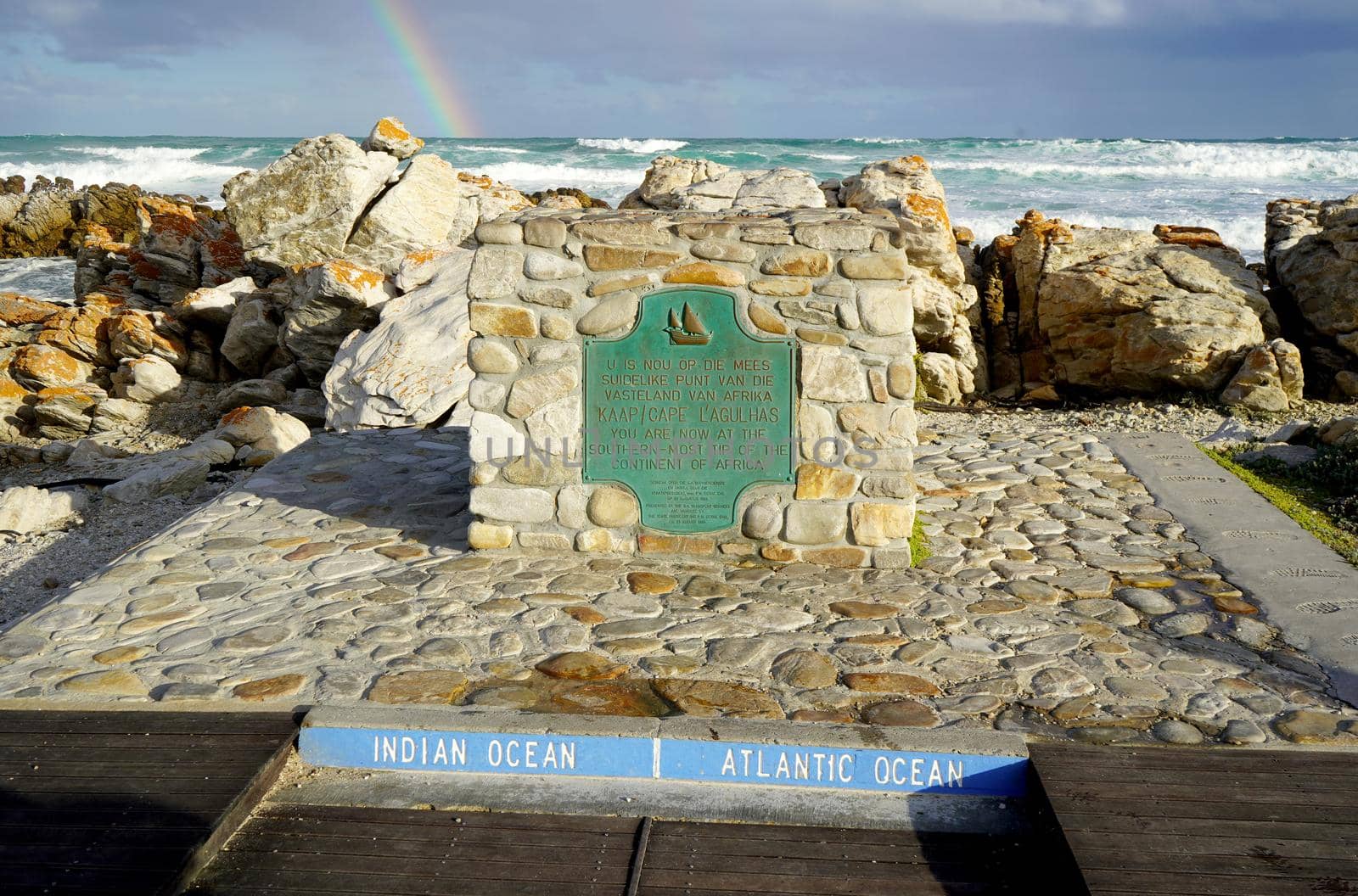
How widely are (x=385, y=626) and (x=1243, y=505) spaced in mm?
5179

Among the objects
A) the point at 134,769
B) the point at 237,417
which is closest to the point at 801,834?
the point at 134,769

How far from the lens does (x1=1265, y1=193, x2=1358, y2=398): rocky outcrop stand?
35.1 ft

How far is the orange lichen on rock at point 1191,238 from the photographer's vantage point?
465 inches

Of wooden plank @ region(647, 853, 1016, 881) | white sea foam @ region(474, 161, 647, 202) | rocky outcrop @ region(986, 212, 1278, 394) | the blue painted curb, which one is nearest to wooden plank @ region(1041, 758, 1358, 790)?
the blue painted curb

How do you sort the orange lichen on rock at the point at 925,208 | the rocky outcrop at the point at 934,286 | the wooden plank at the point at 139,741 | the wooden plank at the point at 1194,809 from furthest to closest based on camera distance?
the orange lichen on rock at the point at 925,208, the rocky outcrop at the point at 934,286, the wooden plank at the point at 139,741, the wooden plank at the point at 1194,809

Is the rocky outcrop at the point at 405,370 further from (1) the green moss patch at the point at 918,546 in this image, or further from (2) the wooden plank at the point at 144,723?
(2) the wooden plank at the point at 144,723

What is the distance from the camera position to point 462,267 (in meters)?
10.7

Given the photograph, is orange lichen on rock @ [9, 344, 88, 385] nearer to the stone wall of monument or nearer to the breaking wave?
the stone wall of monument

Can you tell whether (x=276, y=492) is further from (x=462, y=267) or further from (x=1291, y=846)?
(x=1291, y=846)

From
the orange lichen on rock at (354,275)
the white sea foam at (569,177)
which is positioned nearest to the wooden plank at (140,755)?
the orange lichen on rock at (354,275)

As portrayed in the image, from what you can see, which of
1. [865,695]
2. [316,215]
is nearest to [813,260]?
[865,695]

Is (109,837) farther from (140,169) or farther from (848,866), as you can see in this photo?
(140,169)

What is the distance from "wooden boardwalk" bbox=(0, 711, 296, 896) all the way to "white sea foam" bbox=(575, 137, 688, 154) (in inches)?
1545

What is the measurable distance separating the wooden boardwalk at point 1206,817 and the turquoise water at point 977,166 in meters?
23.8
